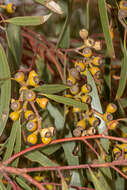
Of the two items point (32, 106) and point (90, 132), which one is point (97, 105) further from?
point (32, 106)

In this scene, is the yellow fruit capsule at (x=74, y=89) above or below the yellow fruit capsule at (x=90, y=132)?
above

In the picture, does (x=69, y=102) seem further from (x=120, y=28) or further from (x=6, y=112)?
(x=120, y=28)

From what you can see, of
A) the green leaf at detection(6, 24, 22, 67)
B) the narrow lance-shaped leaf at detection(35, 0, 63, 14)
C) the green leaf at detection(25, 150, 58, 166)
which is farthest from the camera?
the green leaf at detection(6, 24, 22, 67)

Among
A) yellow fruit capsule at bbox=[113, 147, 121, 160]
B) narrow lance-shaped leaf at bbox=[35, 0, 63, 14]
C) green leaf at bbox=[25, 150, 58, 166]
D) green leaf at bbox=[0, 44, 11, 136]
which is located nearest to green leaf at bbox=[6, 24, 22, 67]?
green leaf at bbox=[0, 44, 11, 136]

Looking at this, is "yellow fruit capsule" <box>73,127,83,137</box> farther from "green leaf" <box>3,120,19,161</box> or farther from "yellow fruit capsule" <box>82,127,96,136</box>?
"green leaf" <box>3,120,19,161</box>

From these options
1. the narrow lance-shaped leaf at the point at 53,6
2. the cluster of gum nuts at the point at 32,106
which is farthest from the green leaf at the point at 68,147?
the narrow lance-shaped leaf at the point at 53,6

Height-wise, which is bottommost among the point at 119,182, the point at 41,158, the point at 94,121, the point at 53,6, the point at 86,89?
the point at 119,182

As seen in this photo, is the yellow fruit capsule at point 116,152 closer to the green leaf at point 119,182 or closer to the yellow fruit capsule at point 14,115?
the green leaf at point 119,182

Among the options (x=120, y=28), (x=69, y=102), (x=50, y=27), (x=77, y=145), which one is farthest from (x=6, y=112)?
(x=50, y=27)

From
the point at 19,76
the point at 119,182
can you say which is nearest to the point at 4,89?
the point at 19,76
